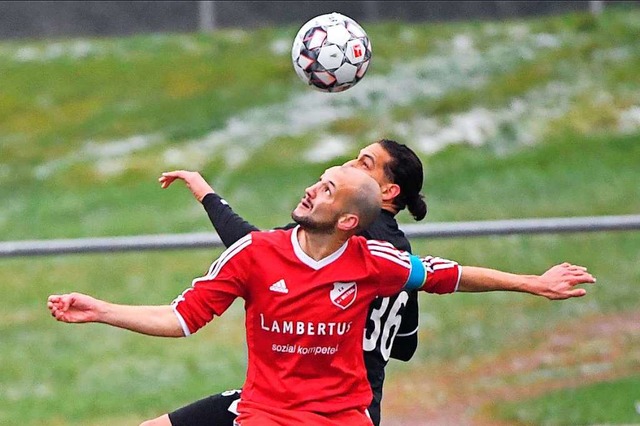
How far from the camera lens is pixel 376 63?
51.7ft

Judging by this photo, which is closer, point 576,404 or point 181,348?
point 576,404

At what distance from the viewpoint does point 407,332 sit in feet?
18.2

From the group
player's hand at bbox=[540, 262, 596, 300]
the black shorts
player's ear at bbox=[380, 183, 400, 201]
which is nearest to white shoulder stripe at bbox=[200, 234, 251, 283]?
the black shorts

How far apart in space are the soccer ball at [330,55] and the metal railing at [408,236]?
1464 millimetres

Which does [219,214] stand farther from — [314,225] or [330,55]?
[330,55]

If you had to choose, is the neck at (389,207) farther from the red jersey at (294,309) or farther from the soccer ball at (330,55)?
the soccer ball at (330,55)

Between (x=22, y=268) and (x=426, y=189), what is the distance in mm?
4075

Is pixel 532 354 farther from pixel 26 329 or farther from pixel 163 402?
pixel 26 329

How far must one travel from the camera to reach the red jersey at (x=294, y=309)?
4789 mm

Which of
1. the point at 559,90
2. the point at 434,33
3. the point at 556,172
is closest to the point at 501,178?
the point at 556,172

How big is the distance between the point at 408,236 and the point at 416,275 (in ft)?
7.80

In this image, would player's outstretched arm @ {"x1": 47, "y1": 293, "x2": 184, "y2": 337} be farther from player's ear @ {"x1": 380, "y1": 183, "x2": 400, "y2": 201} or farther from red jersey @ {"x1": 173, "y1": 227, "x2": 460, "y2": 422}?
player's ear @ {"x1": 380, "y1": 183, "x2": 400, "y2": 201}

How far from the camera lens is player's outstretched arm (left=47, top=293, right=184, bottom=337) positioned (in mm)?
4523

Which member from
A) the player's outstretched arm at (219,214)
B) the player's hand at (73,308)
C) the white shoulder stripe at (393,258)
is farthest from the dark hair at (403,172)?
the player's hand at (73,308)
